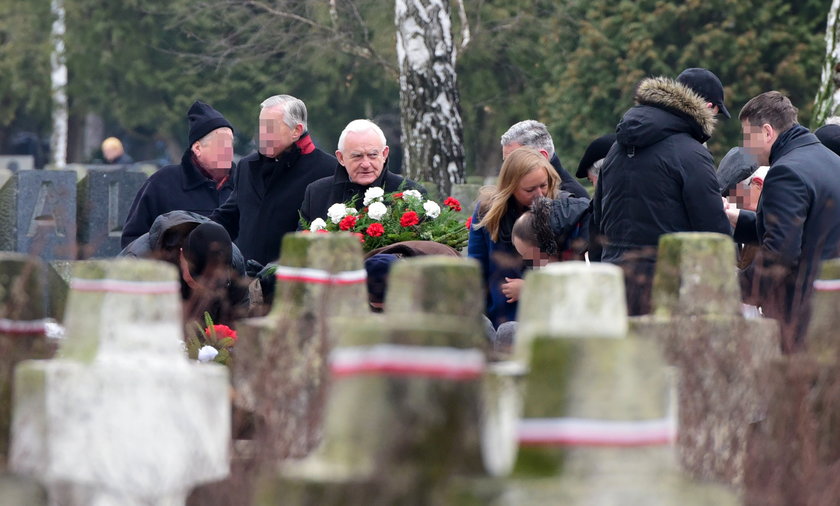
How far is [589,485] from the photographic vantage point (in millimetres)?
2797

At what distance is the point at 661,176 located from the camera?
634 centimetres

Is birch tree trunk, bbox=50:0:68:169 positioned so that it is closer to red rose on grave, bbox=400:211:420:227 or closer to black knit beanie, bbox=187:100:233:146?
black knit beanie, bbox=187:100:233:146

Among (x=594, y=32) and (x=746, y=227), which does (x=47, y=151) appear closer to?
(x=594, y=32)

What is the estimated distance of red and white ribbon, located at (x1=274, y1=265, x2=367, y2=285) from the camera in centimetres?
423

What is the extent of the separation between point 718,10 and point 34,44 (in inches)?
729

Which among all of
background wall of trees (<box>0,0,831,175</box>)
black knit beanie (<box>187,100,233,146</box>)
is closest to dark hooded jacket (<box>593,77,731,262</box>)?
black knit beanie (<box>187,100,233,146</box>)

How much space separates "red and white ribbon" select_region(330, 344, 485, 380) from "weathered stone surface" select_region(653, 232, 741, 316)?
5.10ft

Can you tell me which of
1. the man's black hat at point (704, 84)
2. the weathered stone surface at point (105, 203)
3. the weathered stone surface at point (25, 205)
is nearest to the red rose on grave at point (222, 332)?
the man's black hat at point (704, 84)

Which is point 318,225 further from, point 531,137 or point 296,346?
point 296,346

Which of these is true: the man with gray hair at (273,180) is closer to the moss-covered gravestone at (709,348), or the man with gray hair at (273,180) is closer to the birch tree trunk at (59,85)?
the moss-covered gravestone at (709,348)

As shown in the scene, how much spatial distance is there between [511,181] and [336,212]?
85 cm

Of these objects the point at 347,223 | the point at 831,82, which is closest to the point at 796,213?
the point at 347,223

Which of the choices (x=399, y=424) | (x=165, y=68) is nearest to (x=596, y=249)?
(x=399, y=424)

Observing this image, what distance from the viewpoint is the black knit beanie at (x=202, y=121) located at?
8555mm
